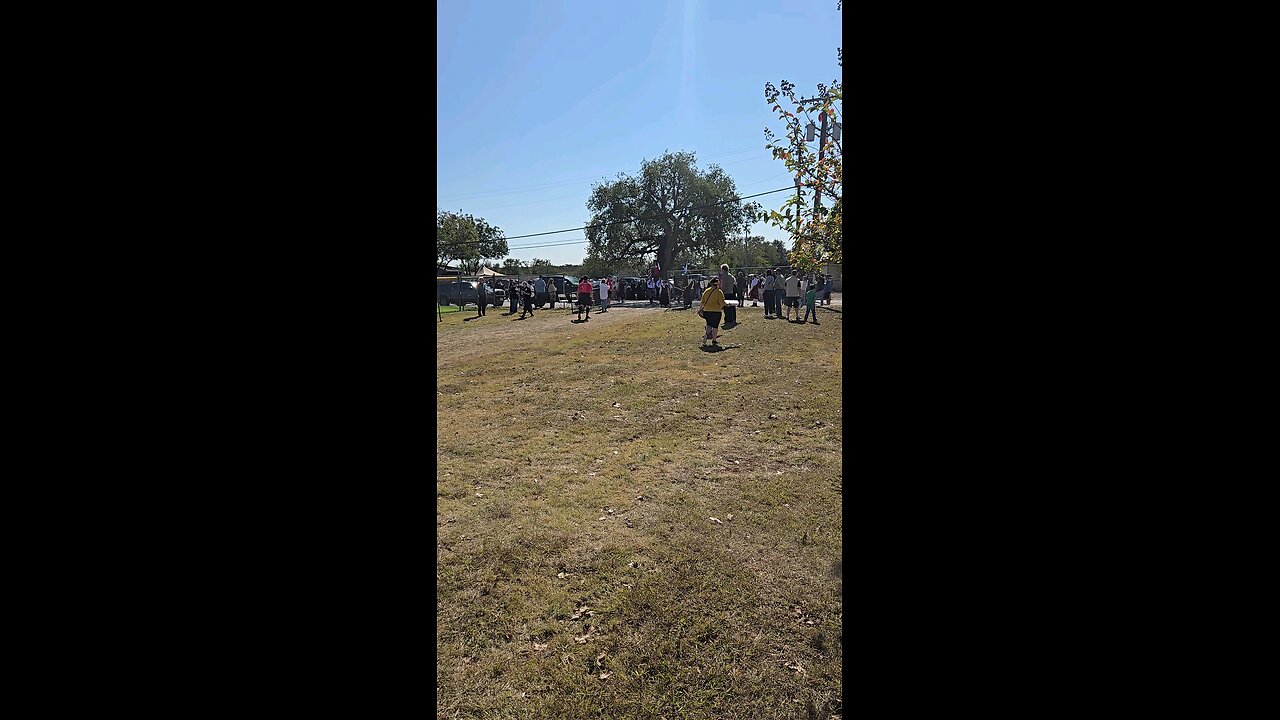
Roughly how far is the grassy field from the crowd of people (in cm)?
490

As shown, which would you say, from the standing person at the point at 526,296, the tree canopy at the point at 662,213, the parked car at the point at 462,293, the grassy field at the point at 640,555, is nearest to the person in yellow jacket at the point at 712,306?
the grassy field at the point at 640,555

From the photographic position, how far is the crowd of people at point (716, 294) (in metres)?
14.5

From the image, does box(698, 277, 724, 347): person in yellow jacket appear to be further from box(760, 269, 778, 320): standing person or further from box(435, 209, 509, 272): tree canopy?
box(435, 209, 509, 272): tree canopy

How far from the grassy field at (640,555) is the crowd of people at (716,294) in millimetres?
4897

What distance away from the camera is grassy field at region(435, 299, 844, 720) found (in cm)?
304

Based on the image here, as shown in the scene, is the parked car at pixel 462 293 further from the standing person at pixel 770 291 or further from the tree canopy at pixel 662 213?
the tree canopy at pixel 662 213

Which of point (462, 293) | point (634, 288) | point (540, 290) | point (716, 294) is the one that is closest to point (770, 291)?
point (716, 294)

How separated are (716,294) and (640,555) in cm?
1042

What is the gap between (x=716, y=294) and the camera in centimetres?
1416

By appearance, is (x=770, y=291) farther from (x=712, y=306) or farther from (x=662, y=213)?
(x=662, y=213)

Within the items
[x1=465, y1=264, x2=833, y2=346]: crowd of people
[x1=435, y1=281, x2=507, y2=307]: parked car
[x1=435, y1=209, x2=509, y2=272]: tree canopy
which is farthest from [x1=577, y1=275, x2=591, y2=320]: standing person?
[x1=435, y1=209, x2=509, y2=272]: tree canopy

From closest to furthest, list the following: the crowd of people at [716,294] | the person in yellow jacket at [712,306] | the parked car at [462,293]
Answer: the person in yellow jacket at [712,306] → the crowd of people at [716,294] → the parked car at [462,293]

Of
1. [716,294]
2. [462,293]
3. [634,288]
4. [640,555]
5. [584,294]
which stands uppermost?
[634,288]
